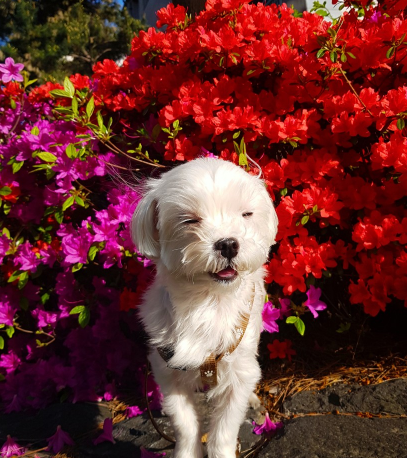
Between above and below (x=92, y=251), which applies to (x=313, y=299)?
below

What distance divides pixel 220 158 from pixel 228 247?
892mm

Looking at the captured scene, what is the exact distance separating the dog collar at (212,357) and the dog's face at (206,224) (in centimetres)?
36

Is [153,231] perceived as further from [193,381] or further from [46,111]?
[46,111]

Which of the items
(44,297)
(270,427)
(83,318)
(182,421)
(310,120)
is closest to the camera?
(182,421)

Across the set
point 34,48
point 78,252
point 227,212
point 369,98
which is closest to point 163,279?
point 227,212

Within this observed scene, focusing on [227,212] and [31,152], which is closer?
[227,212]

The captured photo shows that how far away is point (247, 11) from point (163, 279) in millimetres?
1799

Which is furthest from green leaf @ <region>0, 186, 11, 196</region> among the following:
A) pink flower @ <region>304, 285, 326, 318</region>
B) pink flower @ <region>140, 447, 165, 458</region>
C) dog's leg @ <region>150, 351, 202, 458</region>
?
pink flower @ <region>304, 285, 326, 318</region>

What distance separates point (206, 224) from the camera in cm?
181

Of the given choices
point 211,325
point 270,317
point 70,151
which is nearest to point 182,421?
point 211,325

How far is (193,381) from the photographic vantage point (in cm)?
213

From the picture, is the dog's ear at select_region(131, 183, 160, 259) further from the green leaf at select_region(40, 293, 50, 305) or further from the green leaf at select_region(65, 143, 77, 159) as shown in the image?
the green leaf at select_region(40, 293, 50, 305)

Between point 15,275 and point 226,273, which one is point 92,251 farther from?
point 226,273

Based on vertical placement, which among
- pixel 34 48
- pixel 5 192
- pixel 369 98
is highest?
pixel 369 98
